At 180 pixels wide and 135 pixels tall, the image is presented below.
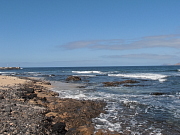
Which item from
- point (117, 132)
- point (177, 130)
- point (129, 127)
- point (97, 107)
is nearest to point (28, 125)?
point (117, 132)

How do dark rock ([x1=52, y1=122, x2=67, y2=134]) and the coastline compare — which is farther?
dark rock ([x1=52, y1=122, x2=67, y2=134])

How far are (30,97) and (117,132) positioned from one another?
7890mm

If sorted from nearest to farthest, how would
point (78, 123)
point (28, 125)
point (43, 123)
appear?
point (28, 125) → point (43, 123) → point (78, 123)

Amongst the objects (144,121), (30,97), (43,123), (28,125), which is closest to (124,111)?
(144,121)

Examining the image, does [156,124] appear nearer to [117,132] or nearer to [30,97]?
[117,132]

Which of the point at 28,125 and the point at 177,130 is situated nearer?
the point at 28,125

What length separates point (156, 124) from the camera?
8430mm

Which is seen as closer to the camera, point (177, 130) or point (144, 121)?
point (177, 130)

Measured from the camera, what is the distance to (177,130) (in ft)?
25.2

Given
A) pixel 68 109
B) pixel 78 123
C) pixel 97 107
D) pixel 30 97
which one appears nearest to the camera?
pixel 78 123

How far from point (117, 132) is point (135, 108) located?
431 centimetres

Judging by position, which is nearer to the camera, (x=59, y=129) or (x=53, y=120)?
(x=59, y=129)

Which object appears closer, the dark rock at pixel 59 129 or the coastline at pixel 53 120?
the coastline at pixel 53 120

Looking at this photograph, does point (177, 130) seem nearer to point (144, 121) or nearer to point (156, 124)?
point (156, 124)
